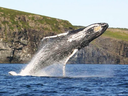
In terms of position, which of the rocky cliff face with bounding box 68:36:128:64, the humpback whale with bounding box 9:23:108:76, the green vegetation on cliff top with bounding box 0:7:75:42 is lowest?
the rocky cliff face with bounding box 68:36:128:64

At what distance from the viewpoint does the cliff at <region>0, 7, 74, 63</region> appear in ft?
382

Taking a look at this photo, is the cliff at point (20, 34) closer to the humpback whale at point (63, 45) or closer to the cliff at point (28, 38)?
the cliff at point (28, 38)

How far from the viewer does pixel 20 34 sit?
400 ft

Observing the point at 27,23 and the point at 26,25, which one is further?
the point at 27,23

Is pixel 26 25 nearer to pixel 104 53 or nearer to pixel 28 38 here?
pixel 28 38

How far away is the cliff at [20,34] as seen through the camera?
382ft

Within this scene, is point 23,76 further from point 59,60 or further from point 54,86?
point 54,86

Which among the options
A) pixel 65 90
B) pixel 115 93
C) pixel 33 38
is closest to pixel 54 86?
pixel 65 90


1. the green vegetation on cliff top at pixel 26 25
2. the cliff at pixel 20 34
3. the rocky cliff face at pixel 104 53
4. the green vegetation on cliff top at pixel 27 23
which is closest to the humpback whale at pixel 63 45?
the cliff at pixel 20 34

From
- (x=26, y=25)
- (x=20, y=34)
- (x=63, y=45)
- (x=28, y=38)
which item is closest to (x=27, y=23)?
(x=26, y=25)

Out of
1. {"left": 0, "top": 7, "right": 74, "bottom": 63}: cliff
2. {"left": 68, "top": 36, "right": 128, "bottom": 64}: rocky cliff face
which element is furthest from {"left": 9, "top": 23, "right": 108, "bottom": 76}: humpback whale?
{"left": 68, "top": 36, "right": 128, "bottom": 64}: rocky cliff face

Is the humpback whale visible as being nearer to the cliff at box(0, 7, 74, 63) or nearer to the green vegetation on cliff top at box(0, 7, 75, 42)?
the cliff at box(0, 7, 74, 63)

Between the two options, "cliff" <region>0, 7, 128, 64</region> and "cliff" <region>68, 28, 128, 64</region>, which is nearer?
"cliff" <region>0, 7, 128, 64</region>

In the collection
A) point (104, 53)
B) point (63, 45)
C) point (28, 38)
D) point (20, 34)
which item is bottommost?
point (104, 53)
